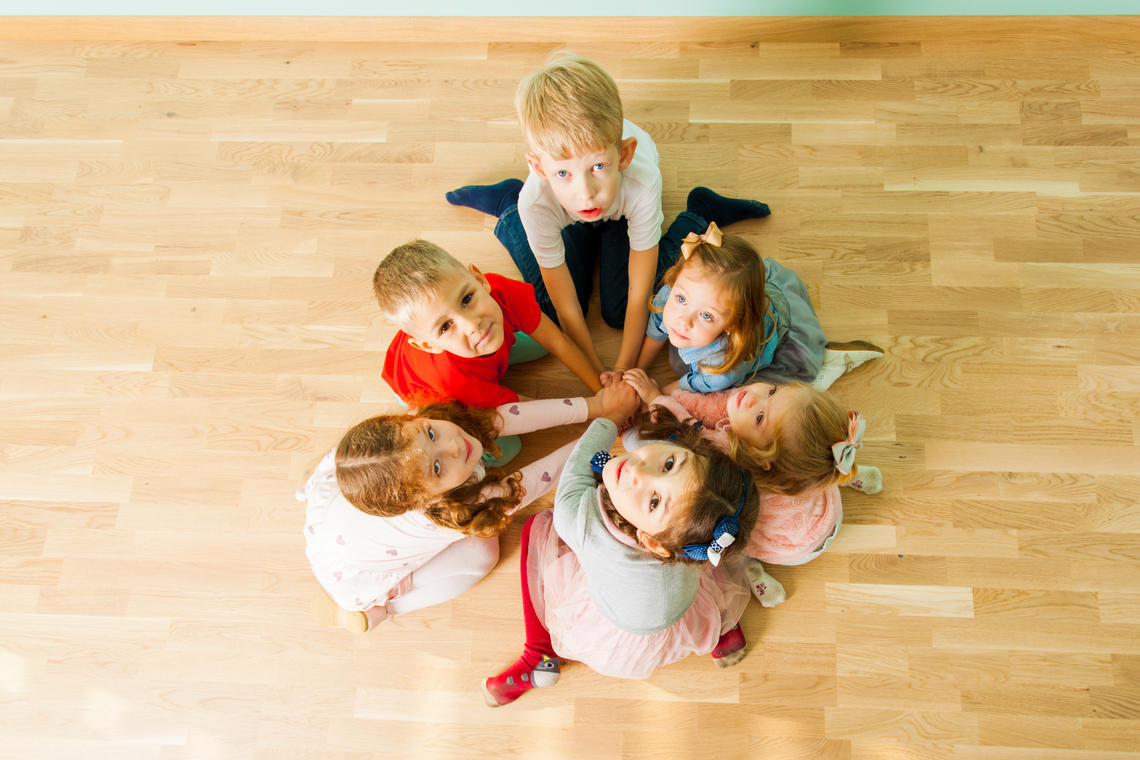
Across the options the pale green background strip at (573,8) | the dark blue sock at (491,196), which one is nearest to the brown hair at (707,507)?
the dark blue sock at (491,196)

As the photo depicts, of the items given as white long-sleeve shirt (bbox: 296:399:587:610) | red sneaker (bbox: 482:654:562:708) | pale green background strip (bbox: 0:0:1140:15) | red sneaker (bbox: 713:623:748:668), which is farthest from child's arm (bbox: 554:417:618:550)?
pale green background strip (bbox: 0:0:1140:15)

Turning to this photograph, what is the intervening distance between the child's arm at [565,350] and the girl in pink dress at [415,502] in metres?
0.07

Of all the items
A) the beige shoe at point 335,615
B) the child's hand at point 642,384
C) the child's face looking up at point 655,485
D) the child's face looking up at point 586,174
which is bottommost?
the beige shoe at point 335,615

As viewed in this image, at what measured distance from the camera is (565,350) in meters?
Answer: 1.73

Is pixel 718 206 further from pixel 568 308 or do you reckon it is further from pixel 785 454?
pixel 785 454

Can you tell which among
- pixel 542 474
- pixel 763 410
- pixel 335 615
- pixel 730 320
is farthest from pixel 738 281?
pixel 335 615

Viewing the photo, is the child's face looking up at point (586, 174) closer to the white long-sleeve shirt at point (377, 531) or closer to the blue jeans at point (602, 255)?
the blue jeans at point (602, 255)

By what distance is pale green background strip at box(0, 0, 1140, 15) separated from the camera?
74.4 inches

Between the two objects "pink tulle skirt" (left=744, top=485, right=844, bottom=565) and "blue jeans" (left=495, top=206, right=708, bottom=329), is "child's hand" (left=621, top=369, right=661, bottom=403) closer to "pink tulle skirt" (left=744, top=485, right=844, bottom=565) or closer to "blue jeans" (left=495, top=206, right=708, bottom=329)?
"blue jeans" (left=495, top=206, right=708, bottom=329)

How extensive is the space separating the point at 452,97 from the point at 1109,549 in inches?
77.5

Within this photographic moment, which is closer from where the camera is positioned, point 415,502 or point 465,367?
point 415,502

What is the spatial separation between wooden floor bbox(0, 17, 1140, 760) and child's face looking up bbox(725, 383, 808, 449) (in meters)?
0.42

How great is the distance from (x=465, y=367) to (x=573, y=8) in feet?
3.43

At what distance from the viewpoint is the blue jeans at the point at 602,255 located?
1.83 meters
